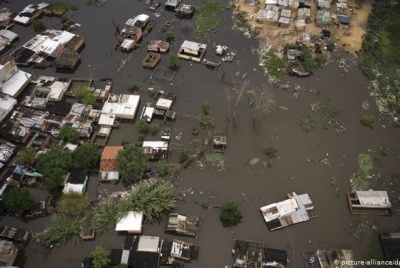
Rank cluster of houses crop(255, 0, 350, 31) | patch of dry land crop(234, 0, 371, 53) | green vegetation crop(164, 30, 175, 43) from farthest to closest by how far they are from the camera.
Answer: cluster of houses crop(255, 0, 350, 31) → patch of dry land crop(234, 0, 371, 53) → green vegetation crop(164, 30, 175, 43)

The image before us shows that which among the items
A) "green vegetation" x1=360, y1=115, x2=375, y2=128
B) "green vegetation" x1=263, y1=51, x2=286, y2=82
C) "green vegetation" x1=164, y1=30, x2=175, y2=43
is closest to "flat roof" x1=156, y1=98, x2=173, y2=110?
"green vegetation" x1=164, y1=30, x2=175, y2=43

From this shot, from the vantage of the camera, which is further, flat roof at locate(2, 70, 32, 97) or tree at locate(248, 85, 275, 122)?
flat roof at locate(2, 70, 32, 97)

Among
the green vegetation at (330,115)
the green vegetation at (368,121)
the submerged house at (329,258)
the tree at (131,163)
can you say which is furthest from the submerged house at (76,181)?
the green vegetation at (368,121)

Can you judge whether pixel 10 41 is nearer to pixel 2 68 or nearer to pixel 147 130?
pixel 2 68

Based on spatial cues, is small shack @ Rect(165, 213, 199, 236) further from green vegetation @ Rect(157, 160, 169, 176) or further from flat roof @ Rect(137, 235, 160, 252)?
green vegetation @ Rect(157, 160, 169, 176)

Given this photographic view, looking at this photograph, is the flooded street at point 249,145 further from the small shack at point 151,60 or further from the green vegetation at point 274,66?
the green vegetation at point 274,66

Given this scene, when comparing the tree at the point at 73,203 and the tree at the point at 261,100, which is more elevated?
the tree at the point at 261,100
